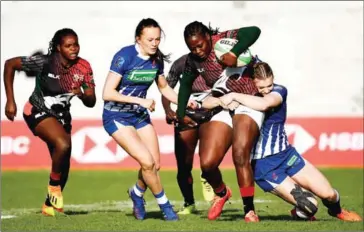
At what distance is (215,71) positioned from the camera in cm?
1121

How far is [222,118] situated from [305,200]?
143 cm

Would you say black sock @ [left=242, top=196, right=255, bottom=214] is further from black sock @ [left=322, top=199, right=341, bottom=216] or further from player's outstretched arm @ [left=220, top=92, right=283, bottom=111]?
player's outstretched arm @ [left=220, top=92, right=283, bottom=111]

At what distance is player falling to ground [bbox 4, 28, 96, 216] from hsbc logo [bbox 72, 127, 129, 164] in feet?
27.0

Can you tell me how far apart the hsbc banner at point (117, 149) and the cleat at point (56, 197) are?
Result: 8476 mm

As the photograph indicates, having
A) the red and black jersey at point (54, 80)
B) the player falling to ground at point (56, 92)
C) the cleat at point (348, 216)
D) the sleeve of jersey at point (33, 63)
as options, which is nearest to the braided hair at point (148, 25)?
the player falling to ground at point (56, 92)

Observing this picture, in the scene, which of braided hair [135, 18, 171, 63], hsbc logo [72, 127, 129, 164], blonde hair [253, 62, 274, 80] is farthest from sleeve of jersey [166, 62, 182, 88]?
hsbc logo [72, 127, 129, 164]

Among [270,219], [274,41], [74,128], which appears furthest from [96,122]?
[270,219]

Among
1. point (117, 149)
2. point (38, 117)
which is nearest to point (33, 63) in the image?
point (38, 117)

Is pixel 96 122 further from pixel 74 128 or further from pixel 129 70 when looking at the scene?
pixel 129 70

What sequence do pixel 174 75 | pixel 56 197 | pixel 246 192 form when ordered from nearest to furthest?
pixel 246 192 → pixel 56 197 → pixel 174 75

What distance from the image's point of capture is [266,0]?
2400 cm

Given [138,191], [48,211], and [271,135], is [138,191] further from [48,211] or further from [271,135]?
[271,135]

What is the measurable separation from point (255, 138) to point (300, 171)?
2.40 feet

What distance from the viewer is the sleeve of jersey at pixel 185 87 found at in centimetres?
1134
